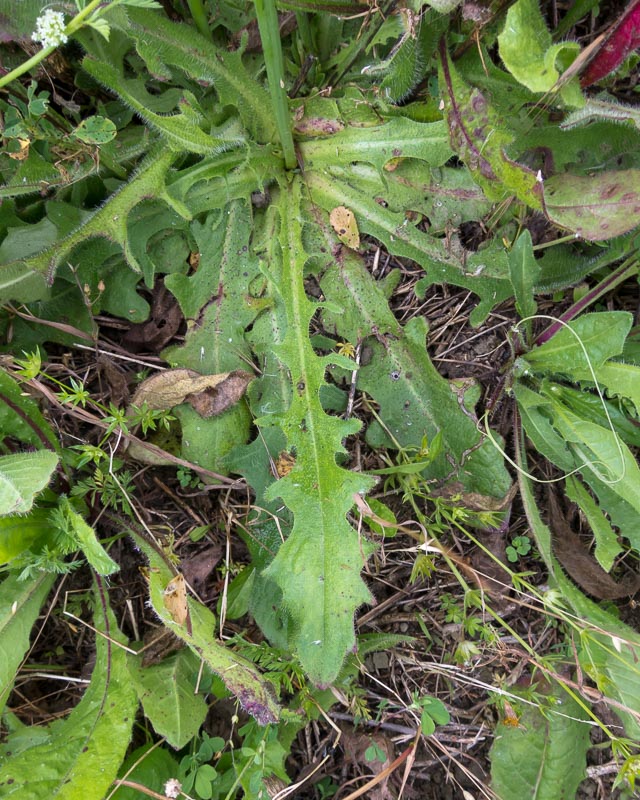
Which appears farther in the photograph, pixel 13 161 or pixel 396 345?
pixel 396 345

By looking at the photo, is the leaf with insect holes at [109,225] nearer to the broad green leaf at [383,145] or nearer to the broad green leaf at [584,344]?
the broad green leaf at [383,145]

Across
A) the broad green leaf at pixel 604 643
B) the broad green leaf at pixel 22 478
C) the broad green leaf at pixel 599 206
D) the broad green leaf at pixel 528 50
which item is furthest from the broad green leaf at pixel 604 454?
the broad green leaf at pixel 22 478

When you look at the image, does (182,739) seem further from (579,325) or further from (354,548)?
(579,325)

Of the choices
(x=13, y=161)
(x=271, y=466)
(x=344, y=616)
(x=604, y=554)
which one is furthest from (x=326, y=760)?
(x=13, y=161)

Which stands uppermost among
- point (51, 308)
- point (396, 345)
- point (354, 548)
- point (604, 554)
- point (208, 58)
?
point (208, 58)

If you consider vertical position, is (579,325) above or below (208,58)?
below

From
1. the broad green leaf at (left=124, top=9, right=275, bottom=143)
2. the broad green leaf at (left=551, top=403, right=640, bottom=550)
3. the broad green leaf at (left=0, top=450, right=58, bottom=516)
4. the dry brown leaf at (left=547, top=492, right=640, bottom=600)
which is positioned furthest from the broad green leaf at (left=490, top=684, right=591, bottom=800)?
the broad green leaf at (left=124, top=9, right=275, bottom=143)

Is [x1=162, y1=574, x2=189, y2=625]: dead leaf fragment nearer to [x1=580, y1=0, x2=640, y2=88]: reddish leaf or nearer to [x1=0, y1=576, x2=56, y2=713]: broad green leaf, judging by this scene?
[x1=0, y1=576, x2=56, y2=713]: broad green leaf
